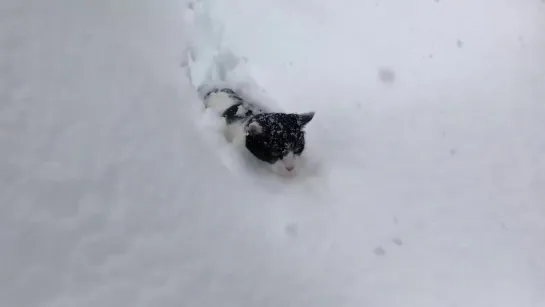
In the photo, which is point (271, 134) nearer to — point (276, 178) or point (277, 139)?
point (277, 139)

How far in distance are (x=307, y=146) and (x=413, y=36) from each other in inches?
54.3

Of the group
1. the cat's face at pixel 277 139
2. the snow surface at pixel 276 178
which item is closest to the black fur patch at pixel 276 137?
the cat's face at pixel 277 139

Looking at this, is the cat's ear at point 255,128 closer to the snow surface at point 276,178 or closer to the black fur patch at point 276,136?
the black fur patch at point 276,136

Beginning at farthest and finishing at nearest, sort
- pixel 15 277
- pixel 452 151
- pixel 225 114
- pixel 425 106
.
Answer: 1. pixel 425 106
2. pixel 452 151
3. pixel 225 114
4. pixel 15 277

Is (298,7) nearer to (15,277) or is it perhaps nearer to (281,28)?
A: (281,28)

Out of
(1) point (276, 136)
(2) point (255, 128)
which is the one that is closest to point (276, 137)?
(1) point (276, 136)

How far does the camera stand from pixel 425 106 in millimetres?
3207

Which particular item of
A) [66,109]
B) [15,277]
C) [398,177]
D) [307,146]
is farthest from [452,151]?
[15,277]

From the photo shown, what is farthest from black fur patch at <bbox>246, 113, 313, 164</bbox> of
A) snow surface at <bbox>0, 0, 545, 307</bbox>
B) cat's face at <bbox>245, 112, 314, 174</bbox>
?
snow surface at <bbox>0, 0, 545, 307</bbox>

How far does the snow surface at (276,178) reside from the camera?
1.57 metres

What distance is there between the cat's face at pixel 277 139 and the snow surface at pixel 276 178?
0.62ft

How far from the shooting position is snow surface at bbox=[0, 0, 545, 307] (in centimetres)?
157

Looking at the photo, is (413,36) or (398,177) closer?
(398,177)

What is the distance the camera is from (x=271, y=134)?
242cm
